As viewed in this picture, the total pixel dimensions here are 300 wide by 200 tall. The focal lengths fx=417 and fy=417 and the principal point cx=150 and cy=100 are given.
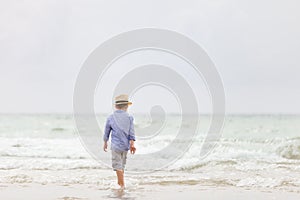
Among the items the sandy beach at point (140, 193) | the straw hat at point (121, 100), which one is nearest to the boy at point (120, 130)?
the straw hat at point (121, 100)

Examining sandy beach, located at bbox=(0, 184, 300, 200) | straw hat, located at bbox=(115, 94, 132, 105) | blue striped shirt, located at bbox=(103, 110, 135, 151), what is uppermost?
straw hat, located at bbox=(115, 94, 132, 105)

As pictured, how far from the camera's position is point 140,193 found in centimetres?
764

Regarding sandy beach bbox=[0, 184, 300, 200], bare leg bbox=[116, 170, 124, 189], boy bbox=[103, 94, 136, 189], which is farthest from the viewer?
bare leg bbox=[116, 170, 124, 189]

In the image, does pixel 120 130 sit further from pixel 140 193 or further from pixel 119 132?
pixel 140 193

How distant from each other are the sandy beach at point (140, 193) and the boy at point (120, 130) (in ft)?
2.21

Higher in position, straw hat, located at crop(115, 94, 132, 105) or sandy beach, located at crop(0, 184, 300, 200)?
straw hat, located at crop(115, 94, 132, 105)

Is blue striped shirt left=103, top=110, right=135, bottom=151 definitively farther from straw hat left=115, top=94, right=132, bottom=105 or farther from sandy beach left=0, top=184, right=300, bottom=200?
sandy beach left=0, top=184, right=300, bottom=200

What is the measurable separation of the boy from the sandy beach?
0.67 m

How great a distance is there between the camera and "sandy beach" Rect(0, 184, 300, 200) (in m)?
7.27

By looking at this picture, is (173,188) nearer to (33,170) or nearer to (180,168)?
(180,168)

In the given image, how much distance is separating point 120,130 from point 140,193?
121 centimetres

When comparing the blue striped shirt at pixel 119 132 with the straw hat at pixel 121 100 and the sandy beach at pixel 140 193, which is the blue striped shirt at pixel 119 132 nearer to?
the straw hat at pixel 121 100

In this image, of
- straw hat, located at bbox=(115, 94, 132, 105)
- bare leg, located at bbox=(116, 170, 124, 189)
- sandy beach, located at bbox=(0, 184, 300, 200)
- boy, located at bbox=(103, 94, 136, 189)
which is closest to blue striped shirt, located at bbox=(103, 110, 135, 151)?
boy, located at bbox=(103, 94, 136, 189)

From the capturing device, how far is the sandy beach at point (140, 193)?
23.9 feet
